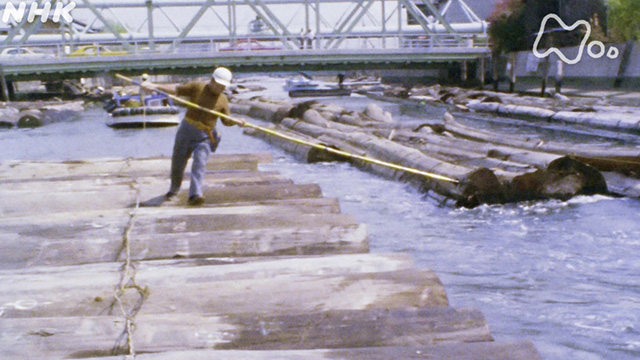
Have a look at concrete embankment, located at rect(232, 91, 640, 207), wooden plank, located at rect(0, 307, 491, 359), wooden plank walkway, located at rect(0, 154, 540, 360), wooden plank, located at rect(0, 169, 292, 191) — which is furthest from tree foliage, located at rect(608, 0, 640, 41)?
wooden plank, located at rect(0, 307, 491, 359)

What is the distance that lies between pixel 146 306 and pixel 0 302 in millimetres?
916

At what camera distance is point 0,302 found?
15.7 feet

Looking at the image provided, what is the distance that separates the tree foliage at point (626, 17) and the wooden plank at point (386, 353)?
2984cm

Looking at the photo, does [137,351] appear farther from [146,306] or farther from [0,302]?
[0,302]

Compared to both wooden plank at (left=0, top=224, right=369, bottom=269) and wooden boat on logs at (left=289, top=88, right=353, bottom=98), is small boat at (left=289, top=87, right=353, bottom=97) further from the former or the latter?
wooden plank at (left=0, top=224, right=369, bottom=269)

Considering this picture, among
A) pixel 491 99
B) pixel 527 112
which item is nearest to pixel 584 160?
pixel 527 112

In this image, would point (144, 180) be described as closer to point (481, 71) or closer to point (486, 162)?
point (486, 162)

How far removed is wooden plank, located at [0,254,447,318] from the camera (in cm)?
472

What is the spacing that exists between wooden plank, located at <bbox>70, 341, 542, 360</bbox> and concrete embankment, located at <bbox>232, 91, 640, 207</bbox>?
7950 millimetres

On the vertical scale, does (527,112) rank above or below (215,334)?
below

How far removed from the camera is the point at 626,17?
102ft

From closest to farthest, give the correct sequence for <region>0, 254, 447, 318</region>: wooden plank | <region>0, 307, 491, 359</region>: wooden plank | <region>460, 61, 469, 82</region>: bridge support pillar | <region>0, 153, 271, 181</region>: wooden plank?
<region>0, 307, 491, 359</region>: wooden plank → <region>0, 254, 447, 318</region>: wooden plank → <region>0, 153, 271, 181</region>: wooden plank → <region>460, 61, 469, 82</region>: bridge support pillar

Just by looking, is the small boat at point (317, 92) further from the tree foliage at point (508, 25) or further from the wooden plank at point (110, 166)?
the wooden plank at point (110, 166)

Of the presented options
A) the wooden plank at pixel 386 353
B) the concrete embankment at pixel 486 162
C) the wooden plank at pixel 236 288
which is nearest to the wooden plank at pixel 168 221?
the wooden plank at pixel 236 288
